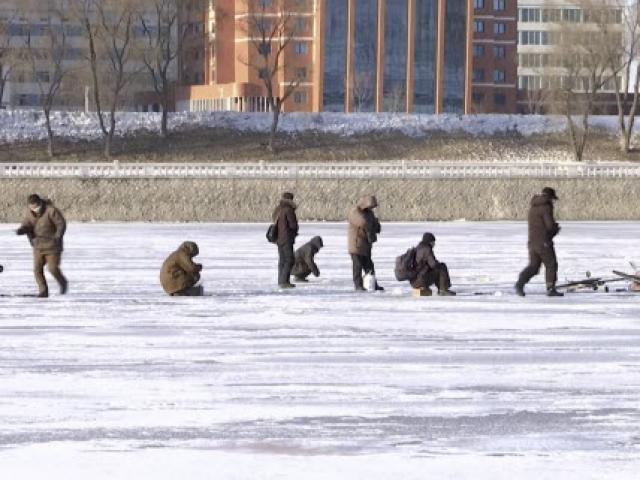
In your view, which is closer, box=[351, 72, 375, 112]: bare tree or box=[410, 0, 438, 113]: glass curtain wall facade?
box=[351, 72, 375, 112]: bare tree

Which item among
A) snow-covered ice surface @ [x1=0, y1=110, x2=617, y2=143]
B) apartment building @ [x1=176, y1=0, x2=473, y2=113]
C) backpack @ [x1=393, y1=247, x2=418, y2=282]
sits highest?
Result: apartment building @ [x1=176, y1=0, x2=473, y2=113]

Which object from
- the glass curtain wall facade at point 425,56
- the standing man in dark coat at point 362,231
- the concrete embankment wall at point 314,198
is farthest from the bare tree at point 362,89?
the standing man in dark coat at point 362,231

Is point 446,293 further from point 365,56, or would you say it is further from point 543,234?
point 365,56

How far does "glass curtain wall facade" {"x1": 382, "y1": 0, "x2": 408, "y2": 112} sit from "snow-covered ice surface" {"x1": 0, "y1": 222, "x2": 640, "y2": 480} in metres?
73.2

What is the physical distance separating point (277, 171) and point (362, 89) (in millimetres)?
46446

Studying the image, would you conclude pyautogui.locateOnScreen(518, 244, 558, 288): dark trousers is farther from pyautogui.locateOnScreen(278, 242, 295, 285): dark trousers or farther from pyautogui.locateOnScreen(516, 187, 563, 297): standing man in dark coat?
pyautogui.locateOnScreen(278, 242, 295, 285): dark trousers

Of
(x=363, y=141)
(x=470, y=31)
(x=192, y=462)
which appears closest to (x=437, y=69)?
(x=470, y=31)

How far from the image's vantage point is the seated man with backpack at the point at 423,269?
25.4 m

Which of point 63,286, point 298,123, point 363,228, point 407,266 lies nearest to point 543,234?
point 407,266

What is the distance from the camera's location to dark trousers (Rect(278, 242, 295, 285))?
89.1 ft

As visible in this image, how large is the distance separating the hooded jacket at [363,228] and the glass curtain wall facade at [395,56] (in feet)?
A: 248

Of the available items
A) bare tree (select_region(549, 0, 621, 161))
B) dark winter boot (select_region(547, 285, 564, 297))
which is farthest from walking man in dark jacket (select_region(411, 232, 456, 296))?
bare tree (select_region(549, 0, 621, 161))

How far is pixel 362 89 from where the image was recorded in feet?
335

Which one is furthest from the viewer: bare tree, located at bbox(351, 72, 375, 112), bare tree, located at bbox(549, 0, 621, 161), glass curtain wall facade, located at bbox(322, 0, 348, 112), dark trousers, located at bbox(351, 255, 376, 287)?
bare tree, located at bbox(351, 72, 375, 112)
